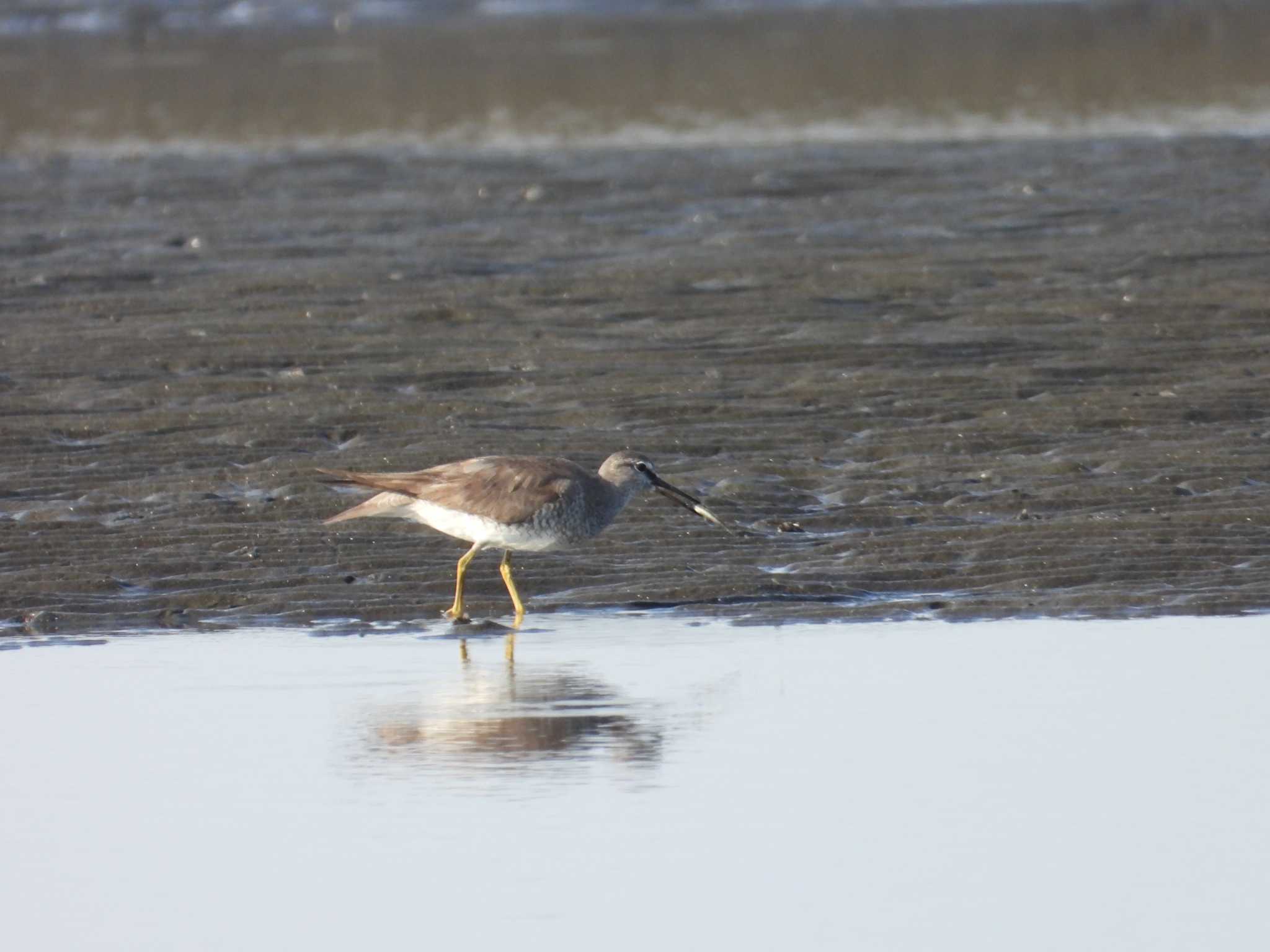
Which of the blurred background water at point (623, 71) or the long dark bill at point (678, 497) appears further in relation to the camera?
the blurred background water at point (623, 71)

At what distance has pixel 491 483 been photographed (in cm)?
898

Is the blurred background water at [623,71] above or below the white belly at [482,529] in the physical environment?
above

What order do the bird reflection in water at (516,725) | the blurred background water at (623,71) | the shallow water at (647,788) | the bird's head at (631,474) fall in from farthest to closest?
1. the blurred background water at (623,71)
2. the bird's head at (631,474)
3. the bird reflection in water at (516,725)
4. the shallow water at (647,788)

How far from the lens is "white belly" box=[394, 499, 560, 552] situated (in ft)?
28.9

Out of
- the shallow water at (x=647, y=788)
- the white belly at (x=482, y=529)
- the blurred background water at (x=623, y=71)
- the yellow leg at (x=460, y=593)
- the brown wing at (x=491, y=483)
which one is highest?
the blurred background water at (x=623, y=71)

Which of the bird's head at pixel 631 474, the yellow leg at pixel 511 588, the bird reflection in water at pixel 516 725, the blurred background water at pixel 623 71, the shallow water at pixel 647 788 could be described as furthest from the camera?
the blurred background water at pixel 623 71

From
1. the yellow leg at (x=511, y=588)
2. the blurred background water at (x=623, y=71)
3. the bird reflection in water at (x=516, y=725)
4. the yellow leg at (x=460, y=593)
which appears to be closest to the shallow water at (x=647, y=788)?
the bird reflection in water at (x=516, y=725)

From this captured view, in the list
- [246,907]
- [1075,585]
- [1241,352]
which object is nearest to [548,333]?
[1241,352]

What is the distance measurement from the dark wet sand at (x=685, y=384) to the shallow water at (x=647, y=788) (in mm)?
649

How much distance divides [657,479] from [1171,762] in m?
2.90

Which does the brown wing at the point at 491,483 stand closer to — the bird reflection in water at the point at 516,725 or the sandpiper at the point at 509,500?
the sandpiper at the point at 509,500

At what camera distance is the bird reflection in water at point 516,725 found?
7.02 meters

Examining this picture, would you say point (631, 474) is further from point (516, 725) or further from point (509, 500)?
point (516, 725)

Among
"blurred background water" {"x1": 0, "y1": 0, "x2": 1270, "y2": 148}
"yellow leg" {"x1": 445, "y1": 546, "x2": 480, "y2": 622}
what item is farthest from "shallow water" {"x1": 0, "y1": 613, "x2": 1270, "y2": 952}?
"blurred background water" {"x1": 0, "y1": 0, "x2": 1270, "y2": 148}
